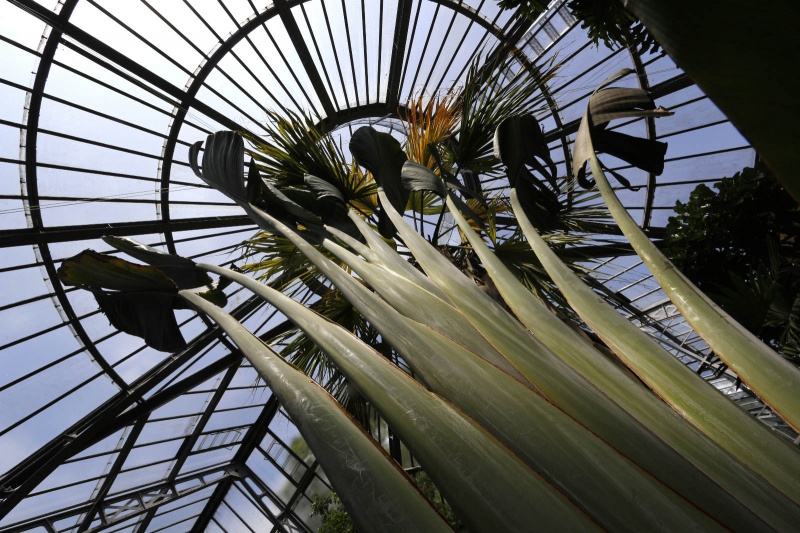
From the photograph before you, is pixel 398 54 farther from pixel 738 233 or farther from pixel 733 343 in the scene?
A: pixel 733 343

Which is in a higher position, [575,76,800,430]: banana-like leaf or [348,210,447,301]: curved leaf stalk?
[348,210,447,301]: curved leaf stalk

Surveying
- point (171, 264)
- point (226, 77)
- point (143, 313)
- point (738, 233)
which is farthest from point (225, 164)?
point (226, 77)

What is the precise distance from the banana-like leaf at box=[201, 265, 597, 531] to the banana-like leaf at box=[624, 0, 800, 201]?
44cm

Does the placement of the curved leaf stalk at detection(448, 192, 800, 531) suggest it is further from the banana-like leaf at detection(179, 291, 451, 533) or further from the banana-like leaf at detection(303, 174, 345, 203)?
the banana-like leaf at detection(303, 174, 345, 203)

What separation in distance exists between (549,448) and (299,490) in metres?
21.2

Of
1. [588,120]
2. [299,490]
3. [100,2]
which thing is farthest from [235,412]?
[588,120]

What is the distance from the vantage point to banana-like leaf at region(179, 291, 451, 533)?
2.15ft

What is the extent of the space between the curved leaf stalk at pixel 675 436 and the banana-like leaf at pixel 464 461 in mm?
167

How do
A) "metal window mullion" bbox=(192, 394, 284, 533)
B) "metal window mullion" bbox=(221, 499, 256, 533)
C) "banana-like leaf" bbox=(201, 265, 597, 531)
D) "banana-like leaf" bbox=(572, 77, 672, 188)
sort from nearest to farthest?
"banana-like leaf" bbox=(201, 265, 597, 531) < "banana-like leaf" bbox=(572, 77, 672, 188) < "metal window mullion" bbox=(192, 394, 284, 533) < "metal window mullion" bbox=(221, 499, 256, 533)

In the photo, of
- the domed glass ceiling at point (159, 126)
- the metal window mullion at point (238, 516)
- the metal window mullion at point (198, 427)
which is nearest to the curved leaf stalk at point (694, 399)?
the domed glass ceiling at point (159, 126)

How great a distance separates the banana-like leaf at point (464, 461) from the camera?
0.60m

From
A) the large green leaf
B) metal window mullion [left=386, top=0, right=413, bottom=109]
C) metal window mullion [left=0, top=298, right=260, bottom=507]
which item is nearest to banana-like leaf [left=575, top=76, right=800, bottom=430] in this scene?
the large green leaf

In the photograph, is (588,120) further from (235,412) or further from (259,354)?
(235,412)

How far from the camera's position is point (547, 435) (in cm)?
70
